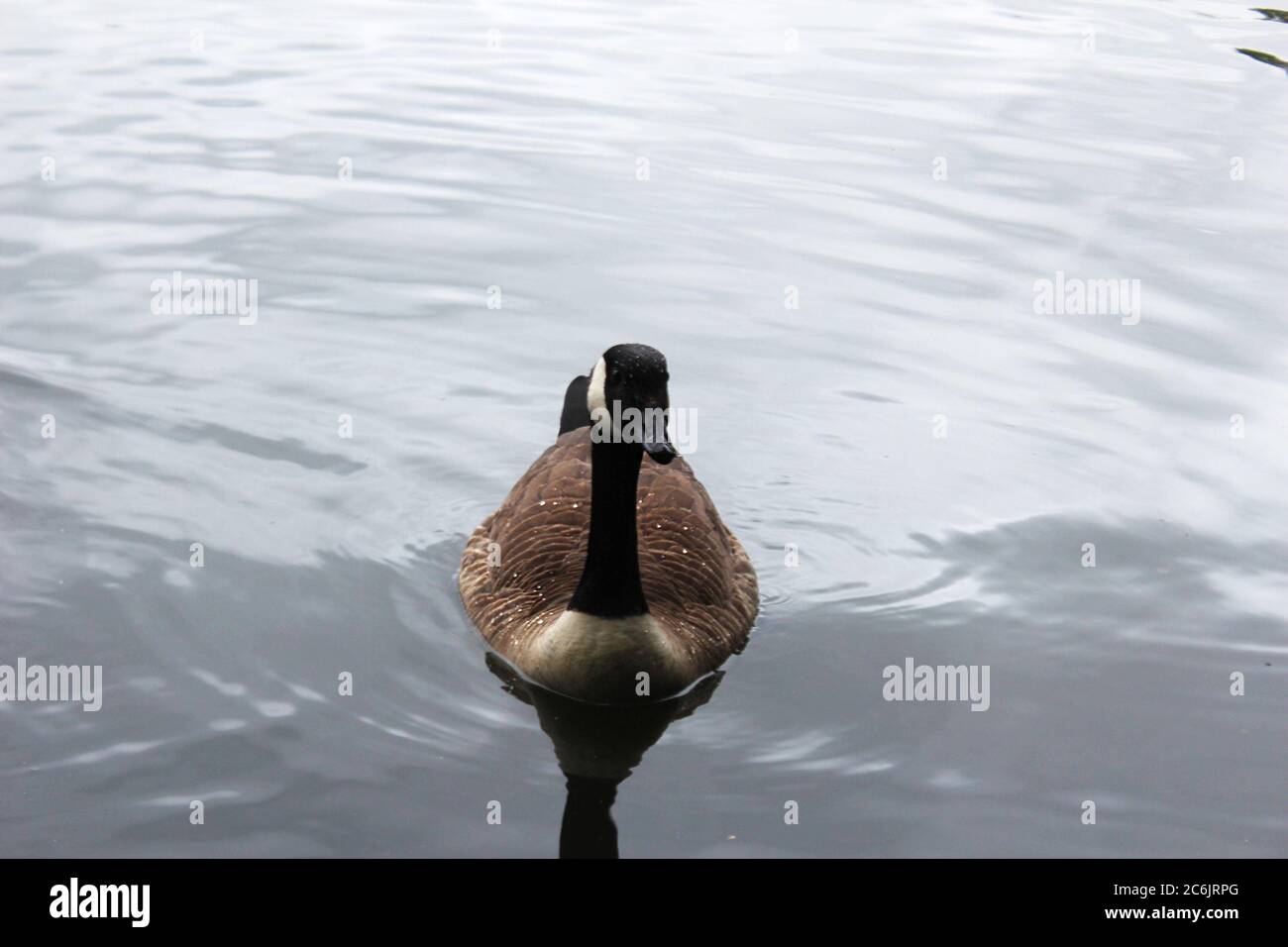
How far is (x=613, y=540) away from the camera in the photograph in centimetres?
757

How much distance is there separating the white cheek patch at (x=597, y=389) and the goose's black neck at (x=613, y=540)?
19 cm

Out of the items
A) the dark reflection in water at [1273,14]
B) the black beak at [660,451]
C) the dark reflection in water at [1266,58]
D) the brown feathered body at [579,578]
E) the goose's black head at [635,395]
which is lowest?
the brown feathered body at [579,578]

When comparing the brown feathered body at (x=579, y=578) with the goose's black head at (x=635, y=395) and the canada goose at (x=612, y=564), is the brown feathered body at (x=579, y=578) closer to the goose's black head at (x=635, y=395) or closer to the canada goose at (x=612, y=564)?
the canada goose at (x=612, y=564)

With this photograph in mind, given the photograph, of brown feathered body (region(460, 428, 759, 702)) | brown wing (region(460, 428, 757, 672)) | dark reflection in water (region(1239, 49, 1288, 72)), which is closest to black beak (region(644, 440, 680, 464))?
brown feathered body (region(460, 428, 759, 702))

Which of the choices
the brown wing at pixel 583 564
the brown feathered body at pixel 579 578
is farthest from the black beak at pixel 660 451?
the brown wing at pixel 583 564

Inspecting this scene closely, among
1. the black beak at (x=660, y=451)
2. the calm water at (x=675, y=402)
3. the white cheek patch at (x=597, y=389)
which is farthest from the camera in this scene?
the white cheek patch at (x=597, y=389)

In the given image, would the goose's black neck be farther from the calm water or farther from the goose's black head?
the calm water

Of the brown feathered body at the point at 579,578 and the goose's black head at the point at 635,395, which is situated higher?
the goose's black head at the point at 635,395

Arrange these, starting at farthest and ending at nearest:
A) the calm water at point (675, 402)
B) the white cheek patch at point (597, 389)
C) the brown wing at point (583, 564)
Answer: the brown wing at point (583, 564) → the white cheek patch at point (597, 389) → the calm water at point (675, 402)

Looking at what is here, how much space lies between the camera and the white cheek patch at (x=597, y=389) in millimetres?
7445

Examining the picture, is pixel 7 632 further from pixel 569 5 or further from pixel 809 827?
pixel 569 5

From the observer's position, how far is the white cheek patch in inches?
293

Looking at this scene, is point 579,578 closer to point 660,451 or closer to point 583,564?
point 583,564

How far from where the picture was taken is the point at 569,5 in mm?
25469
